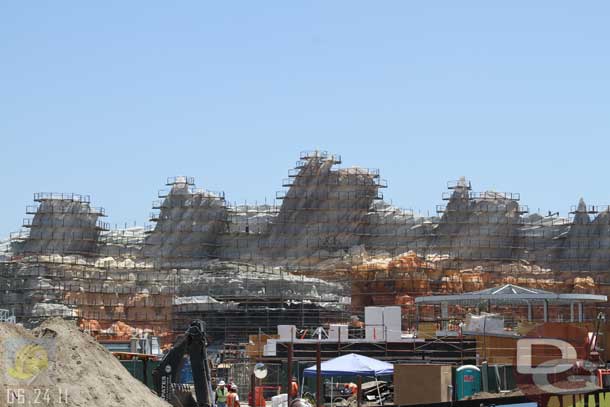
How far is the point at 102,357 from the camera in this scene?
61.3 feet

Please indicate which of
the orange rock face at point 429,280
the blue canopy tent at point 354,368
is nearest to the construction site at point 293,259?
the orange rock face at point 429,280

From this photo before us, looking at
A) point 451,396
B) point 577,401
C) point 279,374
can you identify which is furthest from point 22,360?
point 279,374

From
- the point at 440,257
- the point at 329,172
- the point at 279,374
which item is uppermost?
the point at 329,172

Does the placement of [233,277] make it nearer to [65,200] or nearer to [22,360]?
[65,200]

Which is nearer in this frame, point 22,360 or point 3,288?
point 22,360

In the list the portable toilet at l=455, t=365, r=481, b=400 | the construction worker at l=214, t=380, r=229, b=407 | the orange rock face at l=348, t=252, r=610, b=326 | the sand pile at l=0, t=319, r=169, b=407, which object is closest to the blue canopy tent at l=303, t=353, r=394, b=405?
the portable toilet at l=455, t=365, r=481, b=400

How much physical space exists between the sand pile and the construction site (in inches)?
1799

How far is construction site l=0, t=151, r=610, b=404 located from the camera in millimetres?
73125

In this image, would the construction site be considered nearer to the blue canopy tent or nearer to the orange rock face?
the orange rock face

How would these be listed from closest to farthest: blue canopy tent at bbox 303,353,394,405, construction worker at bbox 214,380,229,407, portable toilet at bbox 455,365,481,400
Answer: portable toilet at bbox 455,365,481,400, construction worker at bbox 214,380,229,407, blue canopy tent at bbox 303,353,394,405

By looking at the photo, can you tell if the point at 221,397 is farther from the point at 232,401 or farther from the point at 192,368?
the point at 192,368

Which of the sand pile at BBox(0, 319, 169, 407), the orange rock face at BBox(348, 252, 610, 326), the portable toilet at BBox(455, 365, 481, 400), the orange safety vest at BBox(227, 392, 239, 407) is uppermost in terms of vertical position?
the orange rock face at BBox(348, 252, 610, 326)

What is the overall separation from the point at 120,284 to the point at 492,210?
26.2 meters

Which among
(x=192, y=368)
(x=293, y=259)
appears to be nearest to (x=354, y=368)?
(x=192, y=368)
